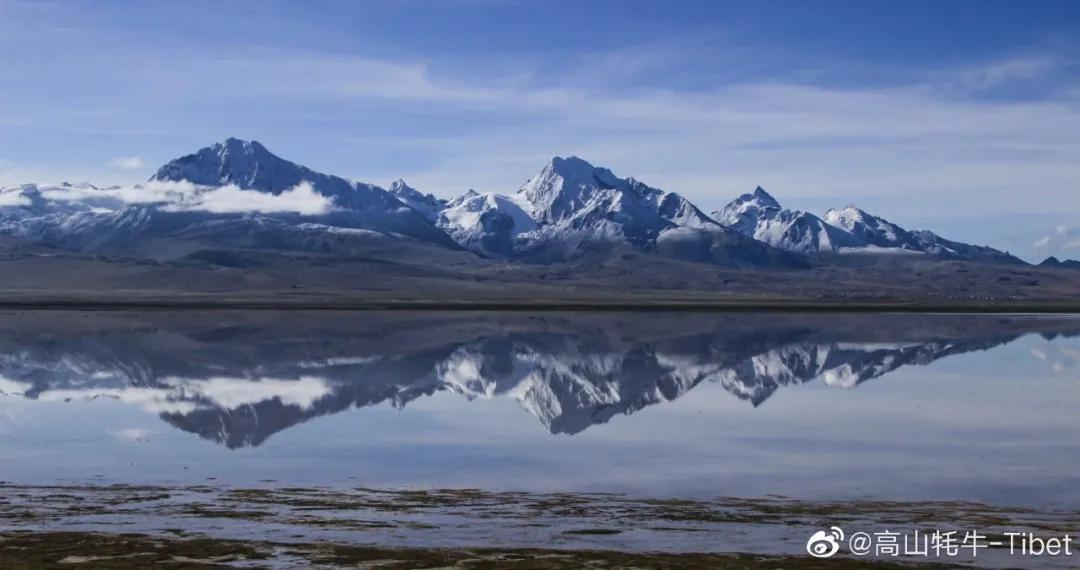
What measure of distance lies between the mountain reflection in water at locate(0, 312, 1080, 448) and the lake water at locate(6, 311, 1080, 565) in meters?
0.22

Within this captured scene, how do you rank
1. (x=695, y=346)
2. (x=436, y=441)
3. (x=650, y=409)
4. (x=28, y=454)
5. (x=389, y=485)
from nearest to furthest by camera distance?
(x=389, y=485)
(x=28, y=454)
(x=436, y=441)
(x=650, y=409)
(x=695, y=346)

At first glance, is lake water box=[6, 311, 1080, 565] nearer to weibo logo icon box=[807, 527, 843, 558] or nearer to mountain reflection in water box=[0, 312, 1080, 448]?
mountain reflection in water box=[0, 312, 1080, 448]

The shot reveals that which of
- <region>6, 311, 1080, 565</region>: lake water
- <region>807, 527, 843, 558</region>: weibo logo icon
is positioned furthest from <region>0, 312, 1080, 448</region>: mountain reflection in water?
<region>807, 527, 843, 558</region>: weibo logo icon

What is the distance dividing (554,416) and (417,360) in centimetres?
2056

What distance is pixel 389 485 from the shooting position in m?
24.2

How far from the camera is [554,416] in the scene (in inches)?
1449

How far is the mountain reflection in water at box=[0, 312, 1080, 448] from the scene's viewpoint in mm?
39781

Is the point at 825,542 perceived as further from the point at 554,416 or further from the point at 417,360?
the point at 417,360

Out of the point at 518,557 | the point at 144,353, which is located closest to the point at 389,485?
the point at 518,557

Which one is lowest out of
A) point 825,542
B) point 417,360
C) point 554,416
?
point 825,542

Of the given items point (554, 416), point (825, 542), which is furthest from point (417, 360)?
point (825, 542)

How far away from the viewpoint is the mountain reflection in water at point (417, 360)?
3978cm

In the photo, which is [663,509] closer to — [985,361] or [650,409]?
[650,409]

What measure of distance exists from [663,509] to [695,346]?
47.7 m
